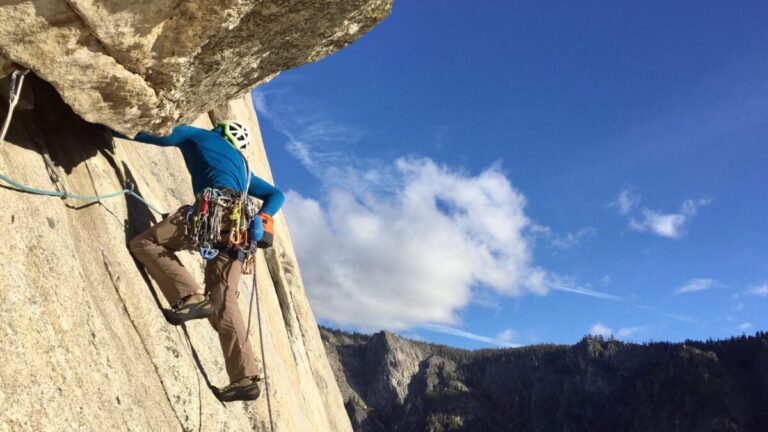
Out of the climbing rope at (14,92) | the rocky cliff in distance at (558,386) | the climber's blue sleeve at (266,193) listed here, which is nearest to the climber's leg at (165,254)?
the climber's blue sleeve at (266,193)

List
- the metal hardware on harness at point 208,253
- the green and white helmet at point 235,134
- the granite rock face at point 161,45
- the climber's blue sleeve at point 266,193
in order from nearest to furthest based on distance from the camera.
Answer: the granite rock face at point 161,45 → the metal hardware on harness at point 208,253 → the green and white helmet at point 235,134 → the climber's blue sleeve at point 266,193

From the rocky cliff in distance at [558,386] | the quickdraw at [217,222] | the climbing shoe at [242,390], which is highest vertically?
the rocky cliff in distance at [558,386]

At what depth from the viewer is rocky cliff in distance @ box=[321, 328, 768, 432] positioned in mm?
111938

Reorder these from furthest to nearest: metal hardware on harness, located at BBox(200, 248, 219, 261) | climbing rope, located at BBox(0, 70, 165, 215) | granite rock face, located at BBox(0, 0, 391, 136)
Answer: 1. metal hardware on harness, located at BBox(200, 248, 219, 261)
2. climbing rope, located at BBox(0, 70, 165, 215)
3. granite rock face, located at BBox(0, 0, 391, 136)

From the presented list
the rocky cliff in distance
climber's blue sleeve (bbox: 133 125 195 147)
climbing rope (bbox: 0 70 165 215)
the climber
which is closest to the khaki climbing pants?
the climber

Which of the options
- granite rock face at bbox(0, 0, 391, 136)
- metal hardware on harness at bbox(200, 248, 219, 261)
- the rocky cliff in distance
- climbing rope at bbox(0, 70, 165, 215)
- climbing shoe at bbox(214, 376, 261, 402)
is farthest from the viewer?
the rocky cliff in distance

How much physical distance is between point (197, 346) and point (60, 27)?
3696 millimetres

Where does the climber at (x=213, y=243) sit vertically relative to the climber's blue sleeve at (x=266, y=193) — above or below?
below

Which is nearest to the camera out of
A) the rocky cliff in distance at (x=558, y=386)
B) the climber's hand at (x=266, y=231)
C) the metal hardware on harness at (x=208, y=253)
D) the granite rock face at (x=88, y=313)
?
the granite rock face at (x=88, y=313)

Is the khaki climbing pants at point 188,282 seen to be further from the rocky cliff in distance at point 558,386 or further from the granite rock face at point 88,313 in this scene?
the rocky cliff in distance at point 558,386

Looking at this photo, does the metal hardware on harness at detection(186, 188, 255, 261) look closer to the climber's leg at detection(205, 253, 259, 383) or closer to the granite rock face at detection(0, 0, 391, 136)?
the climber's leg at detection(205, 253, 259, 383)

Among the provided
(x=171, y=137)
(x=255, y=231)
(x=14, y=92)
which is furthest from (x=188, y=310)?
(x=14, y=92)

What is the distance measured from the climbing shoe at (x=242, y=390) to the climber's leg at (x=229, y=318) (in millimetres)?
55

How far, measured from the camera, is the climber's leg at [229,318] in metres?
6.19
